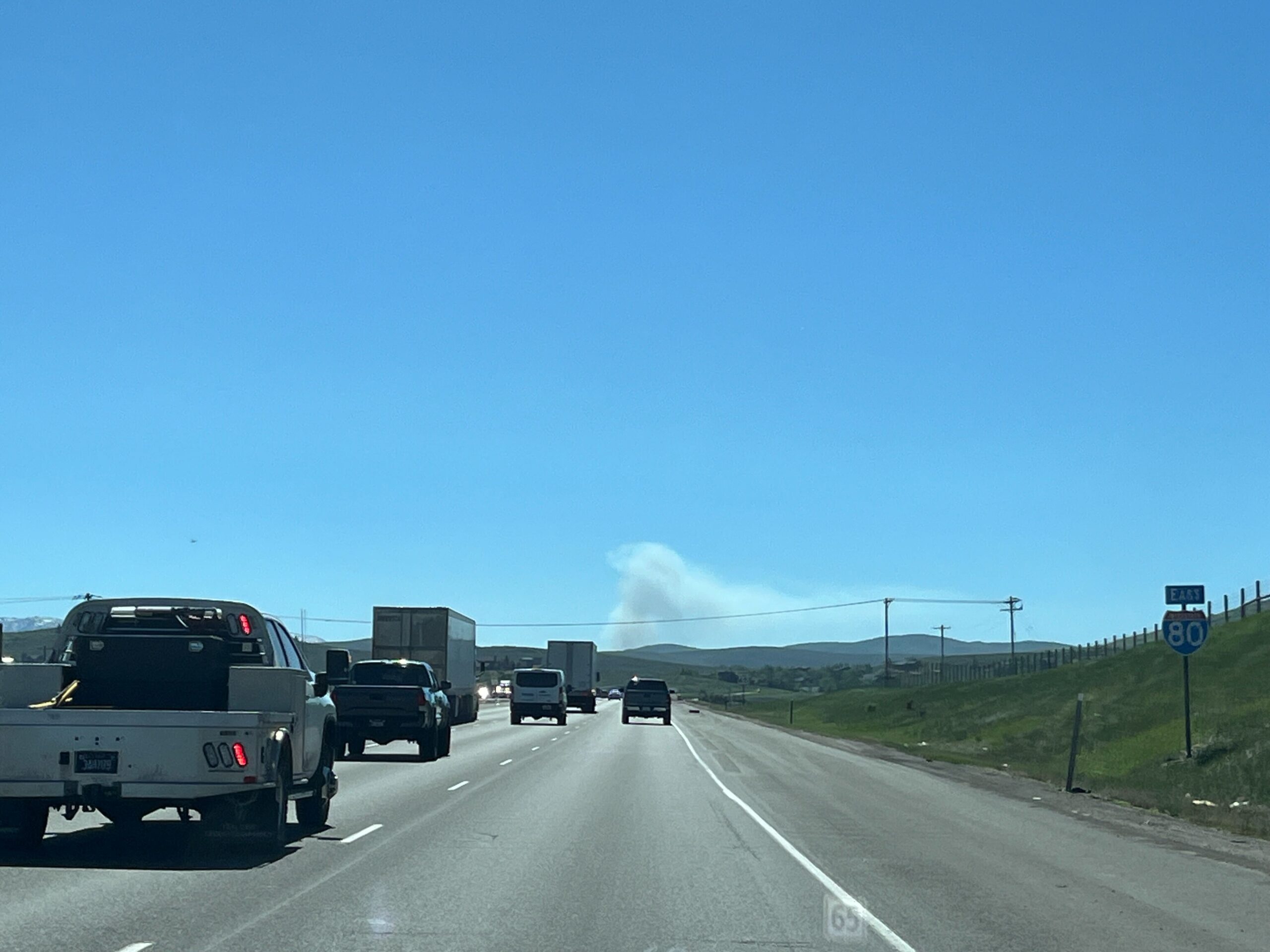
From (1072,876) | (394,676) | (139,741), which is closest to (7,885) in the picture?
(139,741)

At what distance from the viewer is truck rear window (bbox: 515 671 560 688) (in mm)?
65125

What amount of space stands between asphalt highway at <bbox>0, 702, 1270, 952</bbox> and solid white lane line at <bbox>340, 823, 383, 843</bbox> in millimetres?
55

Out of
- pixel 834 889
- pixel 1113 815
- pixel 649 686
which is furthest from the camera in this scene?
pixel 649 686

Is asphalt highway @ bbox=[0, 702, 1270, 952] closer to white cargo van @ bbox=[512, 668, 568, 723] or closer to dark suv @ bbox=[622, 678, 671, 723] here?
white cargo van @ bbox=[512, 668, 568, 723]

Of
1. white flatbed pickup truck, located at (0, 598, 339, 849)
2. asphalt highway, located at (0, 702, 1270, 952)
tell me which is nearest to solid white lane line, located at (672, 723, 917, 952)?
asphalt highway, located at (0, 702, 1270, 952)

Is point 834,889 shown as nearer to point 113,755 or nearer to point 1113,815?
point 113,755

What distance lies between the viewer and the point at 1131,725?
47.5 m

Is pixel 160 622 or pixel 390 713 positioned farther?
pixel 390 713

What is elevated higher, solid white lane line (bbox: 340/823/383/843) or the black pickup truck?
the black pickup truck

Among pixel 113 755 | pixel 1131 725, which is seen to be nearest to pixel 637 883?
pixel 113 755

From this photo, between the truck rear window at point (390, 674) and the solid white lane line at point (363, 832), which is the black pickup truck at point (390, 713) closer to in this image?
the truck rear window at point (390, 674)

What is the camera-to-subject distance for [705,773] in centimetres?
3097

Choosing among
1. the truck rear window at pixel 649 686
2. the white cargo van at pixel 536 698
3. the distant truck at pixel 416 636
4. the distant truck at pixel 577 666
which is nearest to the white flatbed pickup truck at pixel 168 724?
the distant truck at pixel 416 636

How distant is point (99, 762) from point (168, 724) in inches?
26.4
